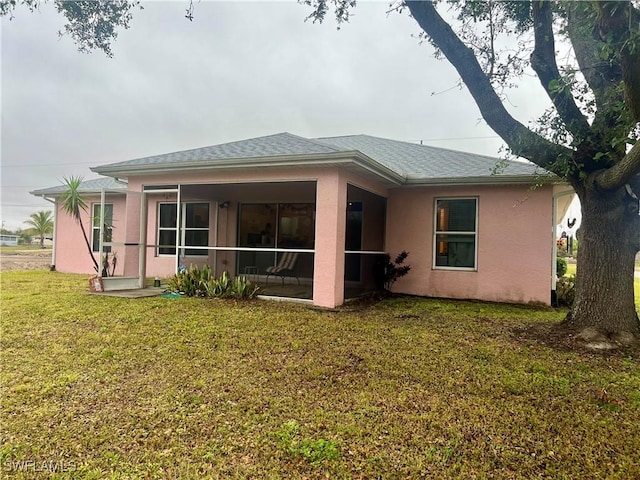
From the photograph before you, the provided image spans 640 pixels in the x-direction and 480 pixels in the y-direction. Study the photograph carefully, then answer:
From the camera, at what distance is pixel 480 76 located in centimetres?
535

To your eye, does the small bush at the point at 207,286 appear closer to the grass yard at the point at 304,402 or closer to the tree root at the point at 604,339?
the grass yard at the point at 304,402

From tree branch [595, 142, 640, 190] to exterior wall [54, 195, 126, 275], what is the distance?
12.4 metres

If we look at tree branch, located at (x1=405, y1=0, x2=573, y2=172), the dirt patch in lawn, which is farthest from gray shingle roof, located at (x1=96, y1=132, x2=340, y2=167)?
the dirt patch in lawn

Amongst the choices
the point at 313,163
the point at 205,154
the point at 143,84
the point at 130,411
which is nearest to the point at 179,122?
the point at 143,84

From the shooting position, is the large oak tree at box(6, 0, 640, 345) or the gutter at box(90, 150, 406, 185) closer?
the large oak tree at box(6, 0, 640, 345)

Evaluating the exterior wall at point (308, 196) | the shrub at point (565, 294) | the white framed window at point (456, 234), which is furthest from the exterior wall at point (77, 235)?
the shrub at point (565, 294)

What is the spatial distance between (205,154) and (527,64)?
650 centimetres

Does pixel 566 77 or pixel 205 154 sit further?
pixel 205 154

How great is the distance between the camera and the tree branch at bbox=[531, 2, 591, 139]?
5.16 m

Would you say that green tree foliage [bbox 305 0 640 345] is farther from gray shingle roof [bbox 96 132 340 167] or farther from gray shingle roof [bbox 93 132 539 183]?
gray shingle roof [bbox 96 132 340 167]

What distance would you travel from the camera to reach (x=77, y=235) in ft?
41.9

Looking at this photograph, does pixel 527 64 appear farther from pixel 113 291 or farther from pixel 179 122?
pixel 179 122

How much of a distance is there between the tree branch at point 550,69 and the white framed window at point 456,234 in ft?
12.1

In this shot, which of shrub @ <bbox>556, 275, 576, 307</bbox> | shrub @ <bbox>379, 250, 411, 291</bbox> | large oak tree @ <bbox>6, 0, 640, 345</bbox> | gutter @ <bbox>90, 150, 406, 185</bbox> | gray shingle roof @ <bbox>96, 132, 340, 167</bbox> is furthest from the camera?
shrub @ <bbox>379, 250, 411, 291</bbox>
